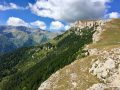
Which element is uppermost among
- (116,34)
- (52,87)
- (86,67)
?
(116,34)

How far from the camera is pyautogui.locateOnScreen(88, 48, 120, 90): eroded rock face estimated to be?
9794 cm

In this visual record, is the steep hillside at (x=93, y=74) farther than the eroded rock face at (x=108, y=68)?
No

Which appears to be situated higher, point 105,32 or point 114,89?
point 105,32

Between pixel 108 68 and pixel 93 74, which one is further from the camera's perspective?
pixel 93 74

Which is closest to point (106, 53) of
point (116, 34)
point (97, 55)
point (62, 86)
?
point (97, 55)

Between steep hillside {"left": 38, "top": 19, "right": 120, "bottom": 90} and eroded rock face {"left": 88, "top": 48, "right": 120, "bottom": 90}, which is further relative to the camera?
eroded rock face {"left": 88, "top": 48, "right": 120, "bottom": 90}

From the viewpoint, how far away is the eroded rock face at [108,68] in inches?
3856

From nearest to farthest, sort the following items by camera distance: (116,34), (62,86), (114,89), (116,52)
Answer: (114,89)
(62,86)
(116,52)
(116,34)

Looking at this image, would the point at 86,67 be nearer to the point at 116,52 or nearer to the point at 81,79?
the point at 81,79

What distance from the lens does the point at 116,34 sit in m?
184

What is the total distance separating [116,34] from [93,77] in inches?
3498

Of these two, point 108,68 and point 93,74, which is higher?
point 108,68

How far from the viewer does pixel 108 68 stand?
102875 millimetres

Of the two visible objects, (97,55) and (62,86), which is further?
(97,55)
